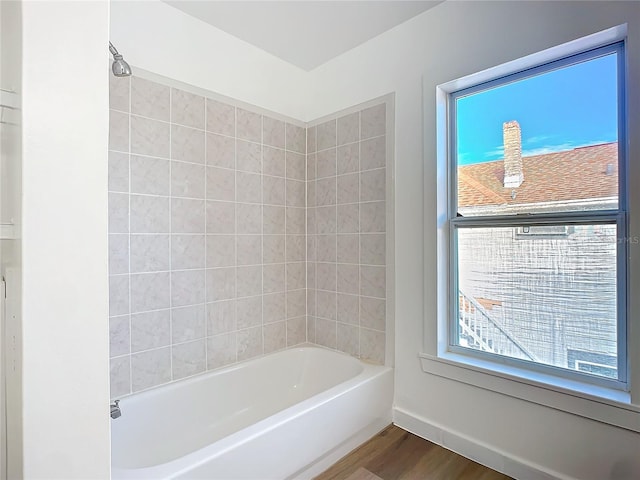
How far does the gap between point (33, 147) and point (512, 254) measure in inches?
79.3

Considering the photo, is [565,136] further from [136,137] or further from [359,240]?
[136,137]

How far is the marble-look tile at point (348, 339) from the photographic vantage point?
242 cm

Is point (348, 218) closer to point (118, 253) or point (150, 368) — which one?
point (118, 253)

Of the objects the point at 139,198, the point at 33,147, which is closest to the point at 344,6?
the point at 139,198

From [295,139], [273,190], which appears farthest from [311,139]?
[273,190]

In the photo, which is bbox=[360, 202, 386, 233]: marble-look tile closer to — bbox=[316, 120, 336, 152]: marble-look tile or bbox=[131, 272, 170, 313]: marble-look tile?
bbox=[316, 120, 336, 152]: marble-look tile

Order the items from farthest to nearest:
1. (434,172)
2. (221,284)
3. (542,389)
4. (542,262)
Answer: (221,284) → (434,172) → (542,262) → (542,389)

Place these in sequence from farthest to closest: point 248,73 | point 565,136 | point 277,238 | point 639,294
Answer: point 277,238
point 248,73
point 565,136
point 639,294

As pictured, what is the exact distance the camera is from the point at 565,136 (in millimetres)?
1695

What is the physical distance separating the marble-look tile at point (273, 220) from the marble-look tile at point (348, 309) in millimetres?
665

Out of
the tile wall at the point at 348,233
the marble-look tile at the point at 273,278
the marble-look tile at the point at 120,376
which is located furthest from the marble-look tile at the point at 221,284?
the tile wall at the point at 348,233

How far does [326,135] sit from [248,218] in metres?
0.87

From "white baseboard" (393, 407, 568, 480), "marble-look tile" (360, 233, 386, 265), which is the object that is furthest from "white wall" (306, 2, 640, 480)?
"marble-look tile" (360, 233, 386, 265)

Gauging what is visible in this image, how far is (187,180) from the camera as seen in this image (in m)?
2.07
